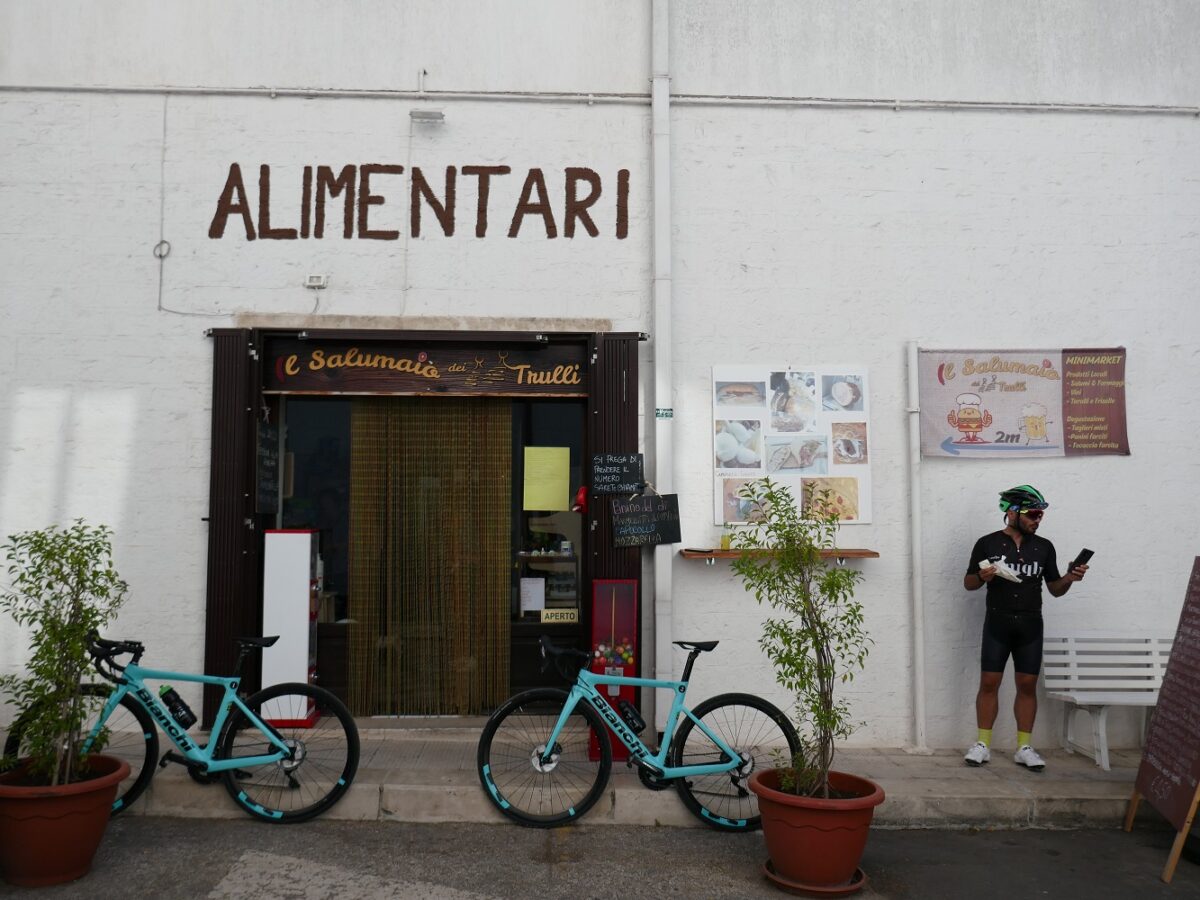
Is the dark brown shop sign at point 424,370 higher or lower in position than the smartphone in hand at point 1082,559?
higher

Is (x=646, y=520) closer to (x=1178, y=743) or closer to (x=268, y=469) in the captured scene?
(x=268, y=469)

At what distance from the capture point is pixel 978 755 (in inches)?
255

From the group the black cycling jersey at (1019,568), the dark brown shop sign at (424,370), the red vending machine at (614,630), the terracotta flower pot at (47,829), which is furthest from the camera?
the dark brown shop sign at (424,370)

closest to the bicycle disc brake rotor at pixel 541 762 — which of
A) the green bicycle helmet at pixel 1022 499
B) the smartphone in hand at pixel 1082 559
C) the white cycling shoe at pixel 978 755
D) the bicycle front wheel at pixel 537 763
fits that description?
the bicycle front wheel at pixel 537 763

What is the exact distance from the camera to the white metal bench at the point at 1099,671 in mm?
6523

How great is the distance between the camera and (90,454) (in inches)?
269

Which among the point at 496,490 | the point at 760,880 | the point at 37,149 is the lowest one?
the point at 760,880

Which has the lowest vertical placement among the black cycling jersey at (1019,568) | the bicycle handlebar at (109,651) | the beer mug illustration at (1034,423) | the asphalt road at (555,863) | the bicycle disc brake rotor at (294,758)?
the asphalt road at (555,863)

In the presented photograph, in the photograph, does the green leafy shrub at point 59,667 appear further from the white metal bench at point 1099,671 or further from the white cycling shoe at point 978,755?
the white metal bench at point 1099,671

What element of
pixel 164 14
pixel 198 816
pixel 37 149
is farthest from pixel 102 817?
pixel 164 14

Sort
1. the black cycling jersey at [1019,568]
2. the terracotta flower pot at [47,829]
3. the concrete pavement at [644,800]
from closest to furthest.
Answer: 1. the terracotta flower pot at [47,829]
2. the concrete pavement at [644,800]
3. the black cycling jersey at [1019,568]

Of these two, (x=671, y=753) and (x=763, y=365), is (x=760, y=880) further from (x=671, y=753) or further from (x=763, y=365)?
(x=763, y=365)

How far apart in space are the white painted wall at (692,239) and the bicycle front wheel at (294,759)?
4.33 feet

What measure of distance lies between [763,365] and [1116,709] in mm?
3472
